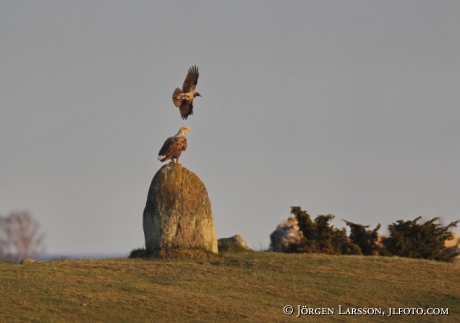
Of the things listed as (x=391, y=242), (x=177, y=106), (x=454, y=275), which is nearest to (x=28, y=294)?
(x=177, y=106)

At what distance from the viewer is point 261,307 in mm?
23422

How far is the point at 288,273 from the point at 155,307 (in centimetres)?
713

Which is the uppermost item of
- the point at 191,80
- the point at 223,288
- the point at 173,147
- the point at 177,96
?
the point at 191,80

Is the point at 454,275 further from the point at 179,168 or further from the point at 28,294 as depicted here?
the point at 28,294

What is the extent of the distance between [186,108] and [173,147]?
1844 millimetres

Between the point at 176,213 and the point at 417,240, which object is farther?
the point at 417,240

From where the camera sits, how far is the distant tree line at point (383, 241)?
1624 inches

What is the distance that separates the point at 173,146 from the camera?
1249 inches

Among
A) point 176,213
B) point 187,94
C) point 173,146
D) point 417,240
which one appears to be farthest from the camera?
point 417,240

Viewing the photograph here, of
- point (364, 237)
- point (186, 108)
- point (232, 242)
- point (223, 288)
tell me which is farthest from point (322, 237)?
point (223, 288)

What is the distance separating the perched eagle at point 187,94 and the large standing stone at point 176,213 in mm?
2437

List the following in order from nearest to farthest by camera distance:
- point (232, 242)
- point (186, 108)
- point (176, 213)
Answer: point (176, 213)
point (186, 108)
point (232, 242)

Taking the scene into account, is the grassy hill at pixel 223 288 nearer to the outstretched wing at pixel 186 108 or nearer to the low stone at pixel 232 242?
the low stone at pixel 232 242

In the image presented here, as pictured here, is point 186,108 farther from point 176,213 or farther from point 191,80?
point 176,213
